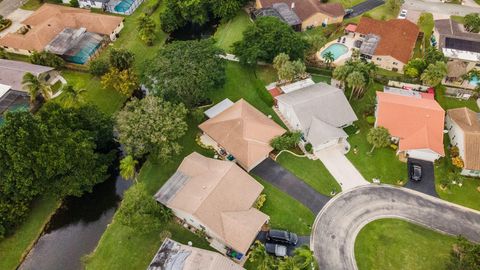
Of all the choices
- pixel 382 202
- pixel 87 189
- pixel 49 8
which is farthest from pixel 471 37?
pixel 49 8

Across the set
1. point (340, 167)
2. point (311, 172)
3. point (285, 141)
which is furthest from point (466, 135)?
point (285, 141)

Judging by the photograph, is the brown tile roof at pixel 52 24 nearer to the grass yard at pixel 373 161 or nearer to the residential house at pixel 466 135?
the grass yard at pixel 373 161

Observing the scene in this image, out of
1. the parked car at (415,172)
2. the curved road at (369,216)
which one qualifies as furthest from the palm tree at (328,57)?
the curved road at (369,216)

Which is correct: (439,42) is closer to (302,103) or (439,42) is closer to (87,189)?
(302,103)

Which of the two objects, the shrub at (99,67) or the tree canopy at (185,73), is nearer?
the tree canopy at (185,73)

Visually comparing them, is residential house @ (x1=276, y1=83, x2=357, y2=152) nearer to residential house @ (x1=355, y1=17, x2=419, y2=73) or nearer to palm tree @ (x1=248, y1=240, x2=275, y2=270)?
residential house @ (x1=355, y1=17, x2=419, y2=73)

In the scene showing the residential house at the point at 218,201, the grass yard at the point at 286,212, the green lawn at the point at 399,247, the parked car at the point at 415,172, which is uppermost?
the residential house at the point at 218,201

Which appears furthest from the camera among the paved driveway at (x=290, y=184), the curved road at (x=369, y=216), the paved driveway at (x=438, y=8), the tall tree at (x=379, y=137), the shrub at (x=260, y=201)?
the paved driveway at (x=438, y=8)
